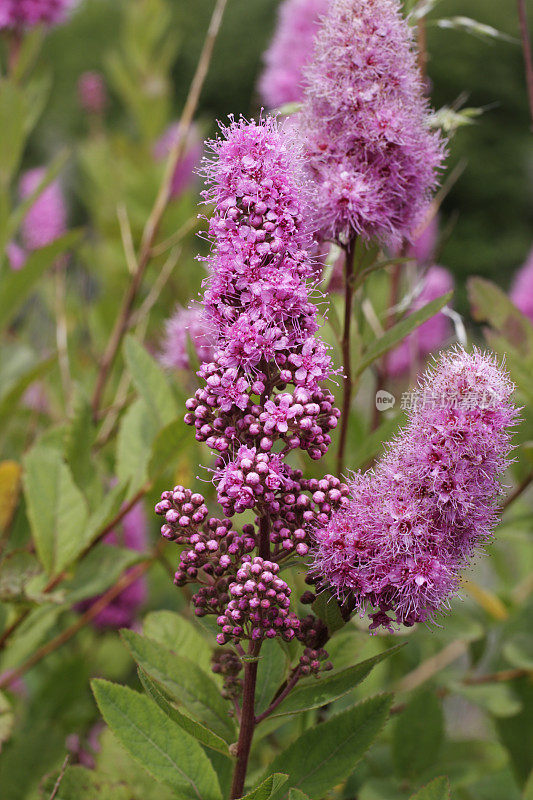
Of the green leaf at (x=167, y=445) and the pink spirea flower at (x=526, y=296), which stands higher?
the green leaf at (x=167, y=445)

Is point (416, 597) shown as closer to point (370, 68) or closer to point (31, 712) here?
point (370, 68)

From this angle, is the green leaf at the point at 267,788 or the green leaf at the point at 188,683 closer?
the green leaf at the point at 267,788

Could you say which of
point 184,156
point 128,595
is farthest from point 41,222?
point 128,595

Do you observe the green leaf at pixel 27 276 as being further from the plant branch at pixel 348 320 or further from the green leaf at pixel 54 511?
the plant branch at pixel 348 320

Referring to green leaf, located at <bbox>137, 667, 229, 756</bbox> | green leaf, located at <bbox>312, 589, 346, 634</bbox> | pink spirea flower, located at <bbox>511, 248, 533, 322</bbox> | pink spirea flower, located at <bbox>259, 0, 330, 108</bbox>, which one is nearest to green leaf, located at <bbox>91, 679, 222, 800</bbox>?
green leaf, located at <bbox>137, 667, 229, 756</bbox>

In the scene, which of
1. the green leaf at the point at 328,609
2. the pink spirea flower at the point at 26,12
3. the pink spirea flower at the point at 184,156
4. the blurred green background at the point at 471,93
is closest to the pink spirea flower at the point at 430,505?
the green leaf at the point at 328,609

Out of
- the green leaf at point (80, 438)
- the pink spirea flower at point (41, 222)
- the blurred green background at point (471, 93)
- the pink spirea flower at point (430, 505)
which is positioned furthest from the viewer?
the blurred green background at point (471, 93)

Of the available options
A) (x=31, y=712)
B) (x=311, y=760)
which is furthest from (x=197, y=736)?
(x=31, y=712)
